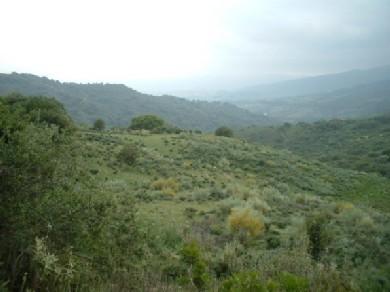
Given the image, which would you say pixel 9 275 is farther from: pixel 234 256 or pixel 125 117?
pixel 125 117

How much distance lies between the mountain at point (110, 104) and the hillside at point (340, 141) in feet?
134

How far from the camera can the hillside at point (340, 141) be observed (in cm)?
6280

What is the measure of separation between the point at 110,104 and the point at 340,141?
81.7m

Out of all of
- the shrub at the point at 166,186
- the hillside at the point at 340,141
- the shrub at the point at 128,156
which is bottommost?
the hillside at the point at 340,141

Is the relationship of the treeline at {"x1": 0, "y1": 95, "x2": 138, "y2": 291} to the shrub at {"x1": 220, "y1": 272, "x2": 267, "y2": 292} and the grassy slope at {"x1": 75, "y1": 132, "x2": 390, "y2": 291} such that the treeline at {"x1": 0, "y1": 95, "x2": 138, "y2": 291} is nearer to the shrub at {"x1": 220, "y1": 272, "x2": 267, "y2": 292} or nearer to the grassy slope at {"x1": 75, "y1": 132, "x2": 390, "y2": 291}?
the grassy slope at {"x1": 75, "y1": 132, "x2": 390, "y2": 291}

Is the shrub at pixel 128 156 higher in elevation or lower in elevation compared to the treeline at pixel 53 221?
lower

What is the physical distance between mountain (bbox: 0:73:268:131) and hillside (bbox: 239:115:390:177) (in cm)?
4082

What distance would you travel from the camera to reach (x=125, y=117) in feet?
421

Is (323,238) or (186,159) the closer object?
(323,238)

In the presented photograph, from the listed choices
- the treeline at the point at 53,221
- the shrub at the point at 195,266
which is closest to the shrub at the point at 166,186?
the shrub at the point at 195,266

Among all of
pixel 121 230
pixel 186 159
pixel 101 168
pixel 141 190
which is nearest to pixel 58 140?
pixel 121 230

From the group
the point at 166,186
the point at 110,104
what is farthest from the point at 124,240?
the point at 110,104

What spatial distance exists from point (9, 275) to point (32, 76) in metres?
159

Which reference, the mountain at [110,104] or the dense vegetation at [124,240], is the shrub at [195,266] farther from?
the mountain at [110,104]
